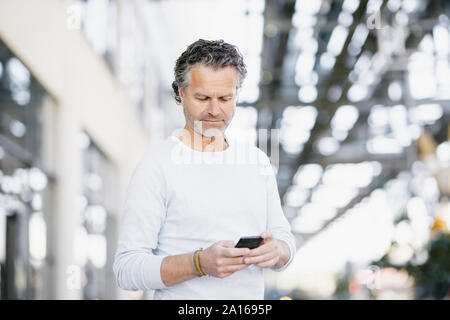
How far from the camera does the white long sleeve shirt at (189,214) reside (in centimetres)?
154

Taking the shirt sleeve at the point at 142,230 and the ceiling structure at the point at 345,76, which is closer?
the shirt sleeve at the point at 142,230

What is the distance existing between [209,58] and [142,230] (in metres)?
0.41

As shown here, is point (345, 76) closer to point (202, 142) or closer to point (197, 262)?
point (202, 142)

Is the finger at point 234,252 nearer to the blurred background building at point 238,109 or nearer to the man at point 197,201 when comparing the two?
the man at point 197,201

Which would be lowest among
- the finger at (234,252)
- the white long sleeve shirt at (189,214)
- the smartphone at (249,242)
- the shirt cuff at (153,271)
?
the shirt cuff at (153,271)

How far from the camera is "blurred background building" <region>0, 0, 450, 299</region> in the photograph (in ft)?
20.1

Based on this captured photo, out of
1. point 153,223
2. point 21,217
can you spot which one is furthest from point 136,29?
point 153,223

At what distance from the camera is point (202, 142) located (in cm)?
162

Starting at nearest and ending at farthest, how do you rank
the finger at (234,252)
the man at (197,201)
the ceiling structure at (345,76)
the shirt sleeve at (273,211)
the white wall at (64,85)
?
the finger at (234,252)
the man at (197,201)
the shirt sleeve at (273,211)
the white wall at (64,85)
the ceiling structure at (345,76)

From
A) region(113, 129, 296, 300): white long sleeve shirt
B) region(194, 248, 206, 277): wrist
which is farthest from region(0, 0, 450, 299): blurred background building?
region(194, 248, 206, 277): wrist

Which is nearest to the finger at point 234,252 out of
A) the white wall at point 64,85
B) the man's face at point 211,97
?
the man's face at point 211,97

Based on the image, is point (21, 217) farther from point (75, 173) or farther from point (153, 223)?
point (153, 223)

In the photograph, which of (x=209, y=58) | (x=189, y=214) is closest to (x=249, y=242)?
(x=189, y=214)

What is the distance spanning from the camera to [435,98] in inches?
408
